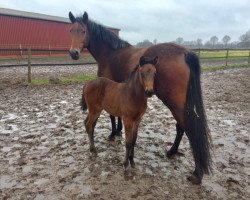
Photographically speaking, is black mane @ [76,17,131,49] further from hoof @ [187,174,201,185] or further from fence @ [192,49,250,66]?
fence @ [192,49,250,66]

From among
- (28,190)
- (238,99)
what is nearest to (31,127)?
(28,190)

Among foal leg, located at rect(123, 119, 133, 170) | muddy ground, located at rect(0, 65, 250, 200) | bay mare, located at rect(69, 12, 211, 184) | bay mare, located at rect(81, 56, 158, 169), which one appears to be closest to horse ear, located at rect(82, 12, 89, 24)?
bay mare, located at rect(69, 12, 211, 184)

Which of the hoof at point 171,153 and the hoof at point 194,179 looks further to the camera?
the hoof at point 171,153

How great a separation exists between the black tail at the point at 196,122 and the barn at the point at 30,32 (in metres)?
19.3

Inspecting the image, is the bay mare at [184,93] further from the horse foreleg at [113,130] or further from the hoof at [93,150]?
the hoof at [93,150]

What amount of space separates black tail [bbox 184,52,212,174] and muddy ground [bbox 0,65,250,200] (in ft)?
0.93

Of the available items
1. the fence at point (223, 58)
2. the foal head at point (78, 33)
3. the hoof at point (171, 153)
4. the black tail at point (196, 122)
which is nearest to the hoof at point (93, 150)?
the hoof at point (171, 153)

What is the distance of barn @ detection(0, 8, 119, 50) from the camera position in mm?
20452

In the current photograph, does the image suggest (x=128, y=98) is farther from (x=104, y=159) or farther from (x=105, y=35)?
(x=105, y=35)

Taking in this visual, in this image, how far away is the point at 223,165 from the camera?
152 inches

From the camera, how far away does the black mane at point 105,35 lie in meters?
4.95

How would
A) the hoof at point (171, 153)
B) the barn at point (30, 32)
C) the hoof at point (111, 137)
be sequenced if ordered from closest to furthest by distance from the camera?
the hoof at point (171, 153), the hoof at point (111, 137), the barn at point (30, 32)

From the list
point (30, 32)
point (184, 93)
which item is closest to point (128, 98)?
point (184, 93)

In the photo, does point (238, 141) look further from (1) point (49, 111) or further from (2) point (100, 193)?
(1) point (49, 111)
